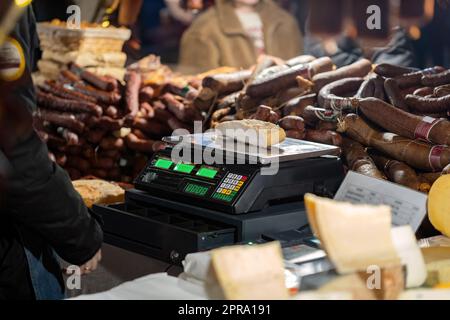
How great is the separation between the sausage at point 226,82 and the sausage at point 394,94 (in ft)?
4.53

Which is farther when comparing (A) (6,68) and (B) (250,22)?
(B) (250,22)

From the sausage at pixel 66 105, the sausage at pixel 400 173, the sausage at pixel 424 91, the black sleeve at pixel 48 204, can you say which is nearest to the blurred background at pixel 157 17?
the sausage at pixel 66 105

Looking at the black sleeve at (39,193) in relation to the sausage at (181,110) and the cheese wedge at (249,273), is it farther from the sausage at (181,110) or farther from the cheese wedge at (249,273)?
the sausage at (181,110)

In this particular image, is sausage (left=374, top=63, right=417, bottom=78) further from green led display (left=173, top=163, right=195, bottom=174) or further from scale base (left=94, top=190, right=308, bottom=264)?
green led display (left=173, top=163, right=195, bottom=174)

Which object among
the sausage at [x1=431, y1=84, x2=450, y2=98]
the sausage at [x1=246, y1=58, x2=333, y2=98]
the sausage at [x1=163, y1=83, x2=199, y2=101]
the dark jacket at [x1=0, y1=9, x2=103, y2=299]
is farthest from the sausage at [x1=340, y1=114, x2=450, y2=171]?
the sausage at [x1=163, y1=83, x2=199, y2=101]

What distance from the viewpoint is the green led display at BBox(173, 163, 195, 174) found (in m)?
2.94

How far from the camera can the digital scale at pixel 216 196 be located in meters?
2.64

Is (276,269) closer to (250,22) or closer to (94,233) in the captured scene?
(94,233)

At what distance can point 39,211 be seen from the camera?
2.10 metres

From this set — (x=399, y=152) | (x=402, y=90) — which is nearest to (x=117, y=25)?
(x=402, y=90)

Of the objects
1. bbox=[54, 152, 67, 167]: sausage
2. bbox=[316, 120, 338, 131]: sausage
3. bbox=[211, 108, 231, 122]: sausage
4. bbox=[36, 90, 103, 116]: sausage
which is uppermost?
bbox=[316, 120, 338, 131]: sausage

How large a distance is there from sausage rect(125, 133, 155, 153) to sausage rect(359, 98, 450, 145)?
2200 mm

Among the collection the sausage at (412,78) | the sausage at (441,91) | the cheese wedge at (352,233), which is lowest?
the cheese wedge at (352,233)

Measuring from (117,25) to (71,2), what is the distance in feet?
1.81
